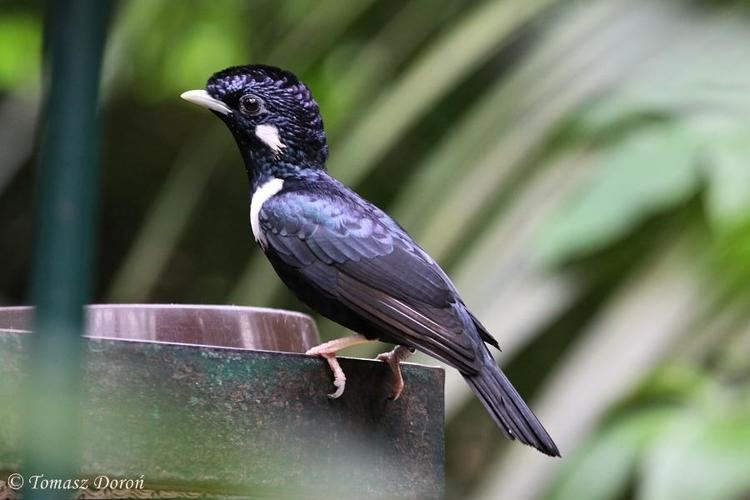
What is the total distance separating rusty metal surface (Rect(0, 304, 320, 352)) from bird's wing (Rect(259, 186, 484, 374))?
0.55 feet

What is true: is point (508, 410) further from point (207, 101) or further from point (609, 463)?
point (609, 463)

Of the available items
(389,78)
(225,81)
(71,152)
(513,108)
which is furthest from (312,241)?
(389,78)

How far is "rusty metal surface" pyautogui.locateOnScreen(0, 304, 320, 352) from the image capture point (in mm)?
2961

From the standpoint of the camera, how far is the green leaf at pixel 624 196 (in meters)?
4.19

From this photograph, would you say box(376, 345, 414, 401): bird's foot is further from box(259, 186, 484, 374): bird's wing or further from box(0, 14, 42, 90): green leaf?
box(0, 14, 42, 90): green leaf

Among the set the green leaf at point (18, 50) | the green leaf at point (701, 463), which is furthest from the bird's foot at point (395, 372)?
the green leaf at point (18, 50)

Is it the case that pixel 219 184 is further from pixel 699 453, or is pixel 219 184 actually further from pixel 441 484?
pixel 441 484

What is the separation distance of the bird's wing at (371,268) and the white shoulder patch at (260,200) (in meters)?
0.03

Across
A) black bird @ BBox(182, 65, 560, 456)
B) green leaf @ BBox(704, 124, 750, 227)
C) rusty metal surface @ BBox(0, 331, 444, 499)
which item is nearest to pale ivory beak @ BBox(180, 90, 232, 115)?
black bird @ BBox(182, 65, 560, 456)

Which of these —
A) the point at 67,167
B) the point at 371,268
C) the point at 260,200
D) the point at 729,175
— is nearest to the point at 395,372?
the point at 371,268

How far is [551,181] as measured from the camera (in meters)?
4.93

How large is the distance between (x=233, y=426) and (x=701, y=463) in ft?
7.03

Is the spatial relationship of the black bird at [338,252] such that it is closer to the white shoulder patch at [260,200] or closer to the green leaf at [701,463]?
the white shoulder patch at [260,200]

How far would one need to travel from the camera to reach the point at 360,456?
Result: 7.27ft
